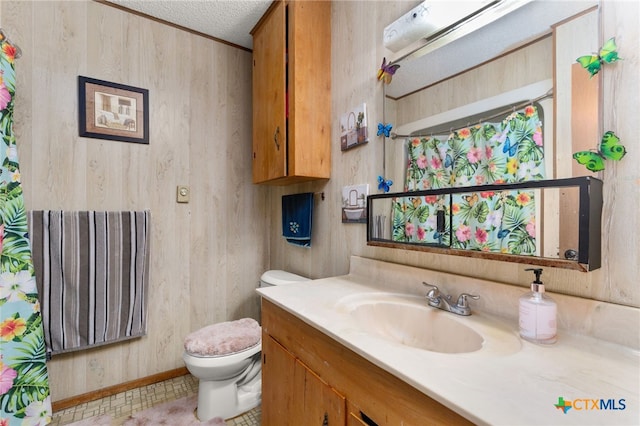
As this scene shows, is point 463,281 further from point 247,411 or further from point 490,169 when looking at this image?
point 247,411

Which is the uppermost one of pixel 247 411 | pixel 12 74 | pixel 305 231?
pixel 12 74

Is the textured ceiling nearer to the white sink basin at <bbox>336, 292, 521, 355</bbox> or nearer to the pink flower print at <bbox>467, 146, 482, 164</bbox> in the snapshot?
the pink flower print at <bbox>467, 146, 482, 164</bbox>

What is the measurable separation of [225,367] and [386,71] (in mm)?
1609

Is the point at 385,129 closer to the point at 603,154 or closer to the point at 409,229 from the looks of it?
the point at 409,229

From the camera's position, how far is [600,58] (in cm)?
68

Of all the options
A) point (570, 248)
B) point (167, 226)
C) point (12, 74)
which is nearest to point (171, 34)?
point (12, 74)

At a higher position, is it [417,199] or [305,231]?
[417,199]

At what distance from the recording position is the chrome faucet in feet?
2.79

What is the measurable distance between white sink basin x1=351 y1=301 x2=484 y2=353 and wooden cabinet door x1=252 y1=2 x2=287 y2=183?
0.89 m

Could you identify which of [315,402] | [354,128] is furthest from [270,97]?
[315,402]

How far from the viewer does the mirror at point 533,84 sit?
2.30ft

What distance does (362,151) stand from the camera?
1386 millimetres

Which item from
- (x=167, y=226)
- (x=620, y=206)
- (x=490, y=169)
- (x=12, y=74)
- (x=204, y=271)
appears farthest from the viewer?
(x=204, y=271)

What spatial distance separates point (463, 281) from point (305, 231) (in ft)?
3.17
